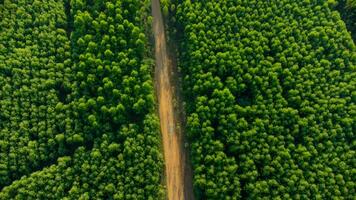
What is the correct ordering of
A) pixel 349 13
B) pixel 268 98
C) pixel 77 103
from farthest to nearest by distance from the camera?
pixel 349 13, pixel 268 98, pixel 77 103

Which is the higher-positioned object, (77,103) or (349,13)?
(349,13)

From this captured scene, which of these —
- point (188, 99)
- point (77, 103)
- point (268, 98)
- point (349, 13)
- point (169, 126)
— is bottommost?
point (169, 126)

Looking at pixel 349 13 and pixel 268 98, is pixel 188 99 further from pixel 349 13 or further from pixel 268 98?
pixel 349 13

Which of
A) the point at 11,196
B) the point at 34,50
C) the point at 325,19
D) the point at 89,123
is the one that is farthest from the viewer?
the point at 325,19

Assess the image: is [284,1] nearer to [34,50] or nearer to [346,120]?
[346,120]

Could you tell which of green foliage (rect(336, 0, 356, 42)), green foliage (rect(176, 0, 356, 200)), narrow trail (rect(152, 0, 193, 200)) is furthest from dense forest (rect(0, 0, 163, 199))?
green foliage (rect(336, 0, 356, 42))

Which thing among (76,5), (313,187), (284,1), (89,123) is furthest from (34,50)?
(313,187)

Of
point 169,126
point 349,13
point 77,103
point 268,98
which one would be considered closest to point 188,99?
point 169,126
